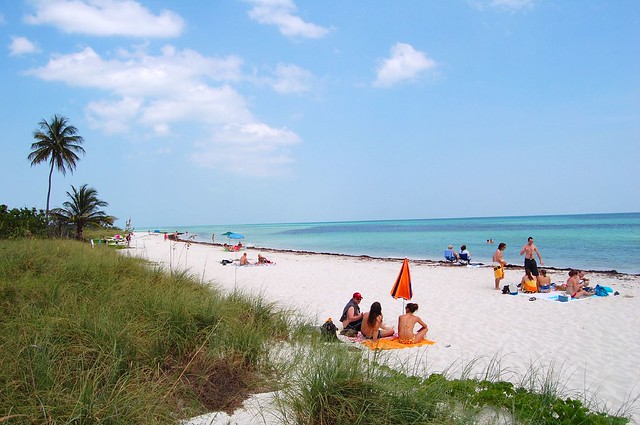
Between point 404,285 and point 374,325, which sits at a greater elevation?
point 404,285

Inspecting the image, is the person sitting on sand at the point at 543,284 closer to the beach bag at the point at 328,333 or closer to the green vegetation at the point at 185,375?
the beach bag at the point at 328,333

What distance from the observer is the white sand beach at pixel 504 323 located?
17.7 ft

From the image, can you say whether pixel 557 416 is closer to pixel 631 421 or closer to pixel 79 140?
pixel 631 421

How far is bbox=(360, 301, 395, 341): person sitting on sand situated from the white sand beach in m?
0.74

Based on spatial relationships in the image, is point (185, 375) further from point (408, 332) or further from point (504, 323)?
point (504, 323)

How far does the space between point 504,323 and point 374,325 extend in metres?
3.05

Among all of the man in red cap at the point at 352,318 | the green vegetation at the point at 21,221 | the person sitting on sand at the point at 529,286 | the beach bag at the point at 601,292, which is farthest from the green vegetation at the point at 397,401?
the green vegetation at the point at 21,221

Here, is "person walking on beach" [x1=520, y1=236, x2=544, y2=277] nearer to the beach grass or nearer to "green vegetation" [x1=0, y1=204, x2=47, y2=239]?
the beach grass

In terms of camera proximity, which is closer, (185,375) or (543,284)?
(185,375)

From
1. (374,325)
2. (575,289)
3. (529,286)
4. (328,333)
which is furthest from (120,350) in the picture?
(575,289)

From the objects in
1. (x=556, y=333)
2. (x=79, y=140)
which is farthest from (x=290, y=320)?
(x=79, y=140)

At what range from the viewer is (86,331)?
379cm

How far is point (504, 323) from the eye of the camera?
28.0 feet

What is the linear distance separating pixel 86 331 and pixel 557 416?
3942 millimetres
